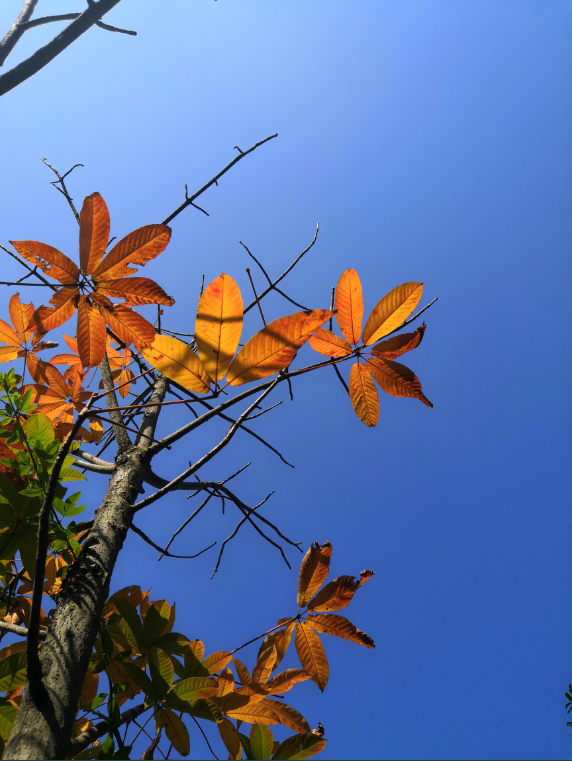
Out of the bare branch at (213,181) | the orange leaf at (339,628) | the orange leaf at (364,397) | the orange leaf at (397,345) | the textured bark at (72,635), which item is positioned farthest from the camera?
Result: the bare branch at (213,181)

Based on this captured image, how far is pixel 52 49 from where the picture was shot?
2.69ft

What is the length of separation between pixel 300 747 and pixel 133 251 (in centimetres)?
105

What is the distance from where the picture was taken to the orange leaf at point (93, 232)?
89cm

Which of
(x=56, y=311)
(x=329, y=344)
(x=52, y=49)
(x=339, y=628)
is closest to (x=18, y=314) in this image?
(x=56, y=311)

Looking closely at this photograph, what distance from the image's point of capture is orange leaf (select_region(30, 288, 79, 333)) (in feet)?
3.02

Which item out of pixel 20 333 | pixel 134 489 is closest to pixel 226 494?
pixel 134 489

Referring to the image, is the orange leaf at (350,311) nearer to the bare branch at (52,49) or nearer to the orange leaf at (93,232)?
the orange leaf at (93,232)

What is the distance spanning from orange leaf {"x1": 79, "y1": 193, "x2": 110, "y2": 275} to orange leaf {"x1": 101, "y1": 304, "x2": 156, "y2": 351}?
0.11 metres

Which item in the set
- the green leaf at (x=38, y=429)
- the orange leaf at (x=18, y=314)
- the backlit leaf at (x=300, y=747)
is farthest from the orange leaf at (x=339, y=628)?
the orange leaf at (x=18, y=314)

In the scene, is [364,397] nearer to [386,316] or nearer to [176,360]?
[386,316]

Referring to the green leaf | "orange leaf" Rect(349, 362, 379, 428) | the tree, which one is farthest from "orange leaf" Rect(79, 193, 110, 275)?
"orange leaf" Rect(349, 362, 379, 428)

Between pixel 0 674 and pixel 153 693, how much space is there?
0.30 m

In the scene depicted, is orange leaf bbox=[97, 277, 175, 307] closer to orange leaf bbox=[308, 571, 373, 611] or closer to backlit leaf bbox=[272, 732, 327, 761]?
orange leaf bbox=[308, 571, 373, 611]

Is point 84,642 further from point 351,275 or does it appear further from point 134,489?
point 351,275
